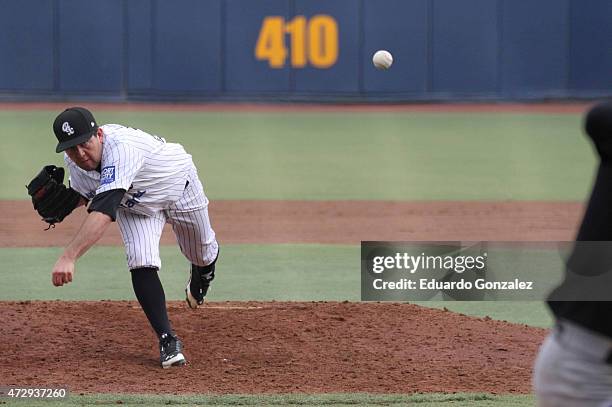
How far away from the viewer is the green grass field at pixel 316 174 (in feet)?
25.1

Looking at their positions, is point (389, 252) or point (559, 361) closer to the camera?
point (559, 361)

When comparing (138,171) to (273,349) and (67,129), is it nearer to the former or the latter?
(67,129)

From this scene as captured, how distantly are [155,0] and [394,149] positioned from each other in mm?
7014

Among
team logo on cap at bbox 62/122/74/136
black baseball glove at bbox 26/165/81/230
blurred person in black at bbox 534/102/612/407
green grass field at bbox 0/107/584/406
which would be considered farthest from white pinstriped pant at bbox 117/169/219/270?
blurred person in black at bbox 534/102/612/407

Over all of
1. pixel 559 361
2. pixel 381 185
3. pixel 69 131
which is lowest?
pixel 381 185

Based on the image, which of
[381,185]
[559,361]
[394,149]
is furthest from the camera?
[394,149]

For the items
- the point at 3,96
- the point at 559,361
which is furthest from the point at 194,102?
the point at 559,361

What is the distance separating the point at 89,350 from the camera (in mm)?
5863

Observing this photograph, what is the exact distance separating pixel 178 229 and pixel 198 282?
560 mm

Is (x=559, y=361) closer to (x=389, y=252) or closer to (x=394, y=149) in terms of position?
(x=389, y=252)

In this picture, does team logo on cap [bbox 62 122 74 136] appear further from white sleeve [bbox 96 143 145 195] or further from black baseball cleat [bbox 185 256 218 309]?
black baseball cleat [bbox 185 256 218 309]

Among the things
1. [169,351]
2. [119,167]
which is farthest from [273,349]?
[119,167]

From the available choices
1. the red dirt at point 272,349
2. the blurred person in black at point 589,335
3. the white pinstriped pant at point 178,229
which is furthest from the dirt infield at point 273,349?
the blurred person in black at point 589,335

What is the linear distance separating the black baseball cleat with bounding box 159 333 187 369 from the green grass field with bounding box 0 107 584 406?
521 mm
